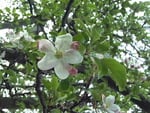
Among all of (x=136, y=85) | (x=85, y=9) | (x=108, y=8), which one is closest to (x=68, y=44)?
(x=136, y=85)

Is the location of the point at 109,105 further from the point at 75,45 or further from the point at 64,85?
the point at 75,45

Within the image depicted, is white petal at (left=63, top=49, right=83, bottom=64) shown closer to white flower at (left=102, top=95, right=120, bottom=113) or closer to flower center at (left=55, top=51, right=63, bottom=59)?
flower center at (left=55, top=51, right=63, bottom=59)

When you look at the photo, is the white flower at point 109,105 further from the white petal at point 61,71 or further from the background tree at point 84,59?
the white petal at point 61,71

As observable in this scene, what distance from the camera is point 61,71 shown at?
1019mm

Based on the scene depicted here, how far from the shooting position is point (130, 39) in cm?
310

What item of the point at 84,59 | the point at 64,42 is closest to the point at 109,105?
the point at 84,59

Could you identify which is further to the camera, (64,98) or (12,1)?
(12,1)

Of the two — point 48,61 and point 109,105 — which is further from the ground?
point 48,61

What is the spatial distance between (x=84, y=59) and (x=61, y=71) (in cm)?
29

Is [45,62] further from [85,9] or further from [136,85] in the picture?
[85,9]

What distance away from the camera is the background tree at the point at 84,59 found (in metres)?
1.08

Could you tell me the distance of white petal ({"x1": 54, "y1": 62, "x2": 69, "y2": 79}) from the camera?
1.02 meters

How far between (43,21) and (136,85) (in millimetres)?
754

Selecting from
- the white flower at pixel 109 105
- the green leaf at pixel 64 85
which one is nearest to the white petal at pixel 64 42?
the green leaf at pixel 64 85
